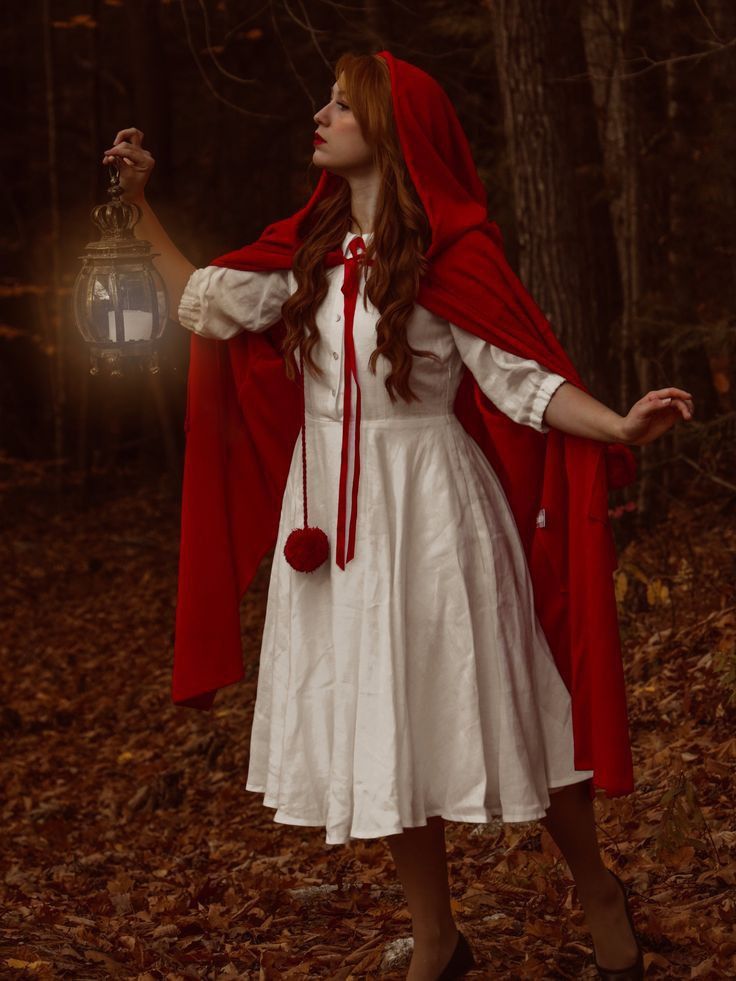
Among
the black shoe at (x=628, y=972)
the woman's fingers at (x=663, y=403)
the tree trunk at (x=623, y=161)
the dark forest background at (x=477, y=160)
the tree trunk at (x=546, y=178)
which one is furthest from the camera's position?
the tree trunk at (x=623, y=161)

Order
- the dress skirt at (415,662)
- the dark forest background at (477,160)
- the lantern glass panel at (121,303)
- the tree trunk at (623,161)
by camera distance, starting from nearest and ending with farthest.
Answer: the dress skirt at (415,662), the lantern glass panel at (121,303), the dark forest background at (477,160), the tree trunk at (623,161)

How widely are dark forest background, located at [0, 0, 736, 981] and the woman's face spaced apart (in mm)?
273

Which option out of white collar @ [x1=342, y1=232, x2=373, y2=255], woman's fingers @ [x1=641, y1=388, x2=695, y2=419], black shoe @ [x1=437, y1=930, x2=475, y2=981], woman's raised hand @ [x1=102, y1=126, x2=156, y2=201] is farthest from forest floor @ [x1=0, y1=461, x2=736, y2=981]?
woman's raised hand @ [x1=102, y1=126, x2=156, y2=201]

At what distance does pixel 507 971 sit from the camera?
386 centimetres

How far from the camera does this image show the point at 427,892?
356cm

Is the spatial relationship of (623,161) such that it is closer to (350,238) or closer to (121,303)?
(350,238)

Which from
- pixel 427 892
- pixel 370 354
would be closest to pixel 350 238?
pixel 370 354

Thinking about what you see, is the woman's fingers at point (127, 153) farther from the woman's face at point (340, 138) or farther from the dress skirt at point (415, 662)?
the dress skirt at point (415, 662)

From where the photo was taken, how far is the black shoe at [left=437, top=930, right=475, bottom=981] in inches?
144

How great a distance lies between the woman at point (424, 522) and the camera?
3.31 meters

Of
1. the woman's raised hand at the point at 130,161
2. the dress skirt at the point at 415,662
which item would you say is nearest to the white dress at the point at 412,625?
the dress skirt at the point at 415,662

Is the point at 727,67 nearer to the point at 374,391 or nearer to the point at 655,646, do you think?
the point at 655,646

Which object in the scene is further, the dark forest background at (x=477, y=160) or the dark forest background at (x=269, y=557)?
the dark forest background at (x=477, y=160)

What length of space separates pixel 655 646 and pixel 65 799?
11.1 ft
